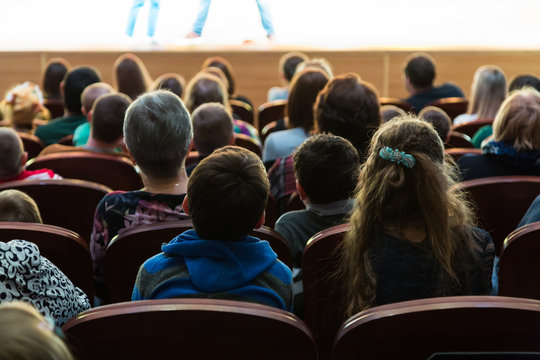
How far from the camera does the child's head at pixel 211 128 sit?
2982 mm

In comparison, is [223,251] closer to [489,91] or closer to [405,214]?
[405,214]

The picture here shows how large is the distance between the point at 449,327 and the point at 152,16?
6.53m

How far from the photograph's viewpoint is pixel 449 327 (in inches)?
49.1

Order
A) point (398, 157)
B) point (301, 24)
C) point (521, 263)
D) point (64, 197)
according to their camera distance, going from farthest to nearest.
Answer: point (301, 24)
point (64, 197)
point (521, 263)
point (398, 157)

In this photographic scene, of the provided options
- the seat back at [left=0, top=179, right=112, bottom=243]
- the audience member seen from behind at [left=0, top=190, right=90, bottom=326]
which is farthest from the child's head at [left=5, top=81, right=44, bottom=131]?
the audience member seen from behind at [left=0, top=190, right=90, bottom=326]

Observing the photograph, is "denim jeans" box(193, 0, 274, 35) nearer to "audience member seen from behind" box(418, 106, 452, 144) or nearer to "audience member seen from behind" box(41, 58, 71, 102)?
"audience member seen from behind" box(41, 58, 71, 102)

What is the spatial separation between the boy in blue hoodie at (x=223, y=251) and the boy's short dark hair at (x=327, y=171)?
1.70ft

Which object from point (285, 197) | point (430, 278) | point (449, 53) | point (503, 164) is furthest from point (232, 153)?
point (449, 53)

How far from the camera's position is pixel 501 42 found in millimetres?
7512

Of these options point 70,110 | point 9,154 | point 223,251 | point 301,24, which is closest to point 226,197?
point 223,251

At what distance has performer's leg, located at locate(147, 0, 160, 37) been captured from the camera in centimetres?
719

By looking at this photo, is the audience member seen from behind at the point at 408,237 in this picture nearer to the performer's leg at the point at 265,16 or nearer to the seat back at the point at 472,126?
the seat back at the point at 472,126

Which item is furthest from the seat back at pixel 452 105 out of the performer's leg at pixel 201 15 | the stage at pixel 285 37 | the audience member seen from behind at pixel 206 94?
the performer's leg at pixel 201 15

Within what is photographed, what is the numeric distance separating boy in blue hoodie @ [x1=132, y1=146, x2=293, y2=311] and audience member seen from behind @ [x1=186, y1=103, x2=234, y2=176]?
1276mm
